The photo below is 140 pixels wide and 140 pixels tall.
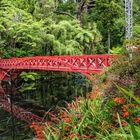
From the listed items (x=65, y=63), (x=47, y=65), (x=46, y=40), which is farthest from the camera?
(x=46, y=40)

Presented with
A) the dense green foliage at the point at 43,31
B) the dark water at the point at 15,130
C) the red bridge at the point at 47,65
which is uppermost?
the dense green foliage at the point at 43,31

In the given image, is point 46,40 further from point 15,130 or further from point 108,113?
point 108,113

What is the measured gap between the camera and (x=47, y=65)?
72.1 feet

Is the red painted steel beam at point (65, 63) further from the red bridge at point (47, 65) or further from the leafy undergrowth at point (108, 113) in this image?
the leafy undergrowth at point (108, 113)

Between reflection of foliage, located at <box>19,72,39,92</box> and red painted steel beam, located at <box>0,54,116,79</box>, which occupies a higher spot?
red painted steel beam, located at <box>0,54,116,79</box>

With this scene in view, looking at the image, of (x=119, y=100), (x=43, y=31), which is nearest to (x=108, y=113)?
(x=119, y=100)

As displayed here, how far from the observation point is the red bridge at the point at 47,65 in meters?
15.9

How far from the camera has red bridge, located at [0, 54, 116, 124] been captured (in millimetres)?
15906

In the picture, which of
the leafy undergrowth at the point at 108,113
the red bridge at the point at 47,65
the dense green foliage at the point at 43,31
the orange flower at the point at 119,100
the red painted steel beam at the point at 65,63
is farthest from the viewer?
the dense green foliage at the point at 43,31

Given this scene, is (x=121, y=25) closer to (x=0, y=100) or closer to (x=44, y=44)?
(x=44, y=44)

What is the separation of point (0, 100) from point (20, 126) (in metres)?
5.47

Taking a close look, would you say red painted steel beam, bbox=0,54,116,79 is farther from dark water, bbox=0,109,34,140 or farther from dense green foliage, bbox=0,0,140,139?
dark water, bbox=0,109,34,140

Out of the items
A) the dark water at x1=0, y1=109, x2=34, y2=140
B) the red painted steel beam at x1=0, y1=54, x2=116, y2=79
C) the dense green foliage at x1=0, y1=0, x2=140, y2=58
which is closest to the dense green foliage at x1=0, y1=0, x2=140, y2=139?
the dense green foliage at x1=0, y1=0, x2=140, y2=58

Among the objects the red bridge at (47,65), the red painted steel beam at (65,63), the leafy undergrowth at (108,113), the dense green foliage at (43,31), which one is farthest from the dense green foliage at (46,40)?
the leafy undergrowth at (108,113)
